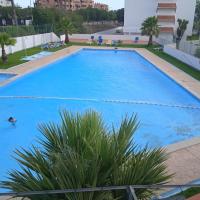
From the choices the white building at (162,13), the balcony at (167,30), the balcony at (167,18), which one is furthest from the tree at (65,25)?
the balcony at (167,18)

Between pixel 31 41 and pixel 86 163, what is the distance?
32533 mm

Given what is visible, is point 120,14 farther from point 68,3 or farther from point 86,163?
point 86,163

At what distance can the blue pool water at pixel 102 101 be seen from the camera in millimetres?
12398

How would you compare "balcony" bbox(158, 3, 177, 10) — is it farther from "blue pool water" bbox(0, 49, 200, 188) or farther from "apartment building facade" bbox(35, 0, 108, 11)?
"apartment building facade" bbox(35, 0, 108, 11)

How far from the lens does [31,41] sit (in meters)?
34.1

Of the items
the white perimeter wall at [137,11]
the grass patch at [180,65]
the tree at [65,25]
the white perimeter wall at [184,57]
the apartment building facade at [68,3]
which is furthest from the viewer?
the apartment building facade at [68,3]

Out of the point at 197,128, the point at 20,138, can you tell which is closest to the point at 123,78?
the point at 197,128

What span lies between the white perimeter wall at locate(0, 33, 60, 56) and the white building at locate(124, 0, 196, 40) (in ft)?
76.5

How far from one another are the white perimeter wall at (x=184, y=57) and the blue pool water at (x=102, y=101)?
3002 mm

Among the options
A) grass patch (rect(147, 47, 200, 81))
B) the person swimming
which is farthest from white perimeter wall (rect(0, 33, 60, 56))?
the person swimming

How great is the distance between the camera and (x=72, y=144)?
4016 millimetres

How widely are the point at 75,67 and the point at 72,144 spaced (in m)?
22.1

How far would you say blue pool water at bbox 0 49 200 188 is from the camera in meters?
12.4

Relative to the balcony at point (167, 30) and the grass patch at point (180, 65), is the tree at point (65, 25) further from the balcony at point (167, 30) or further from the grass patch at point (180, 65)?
the balcony at point (167, 30)
